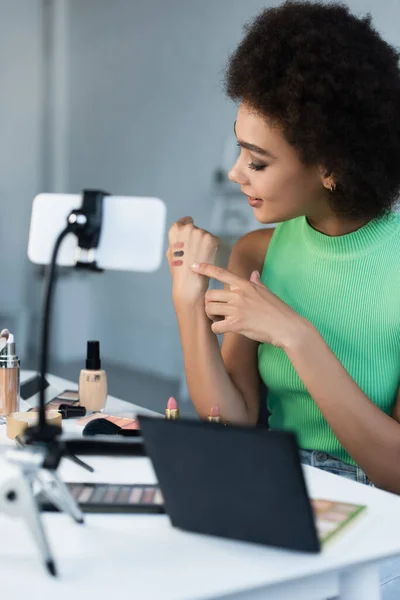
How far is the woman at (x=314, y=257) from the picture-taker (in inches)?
47.1

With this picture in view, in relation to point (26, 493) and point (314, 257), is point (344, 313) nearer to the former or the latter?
point (314, 257)

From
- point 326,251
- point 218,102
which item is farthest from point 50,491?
point 218,102

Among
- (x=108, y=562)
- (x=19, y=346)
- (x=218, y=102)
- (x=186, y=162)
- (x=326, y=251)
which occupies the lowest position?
(x=19, y=346)

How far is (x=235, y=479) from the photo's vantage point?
28.1 inches

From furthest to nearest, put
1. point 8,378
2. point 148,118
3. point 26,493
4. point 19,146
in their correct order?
point 19,146, point 148,118, point 8,378, point 26,493

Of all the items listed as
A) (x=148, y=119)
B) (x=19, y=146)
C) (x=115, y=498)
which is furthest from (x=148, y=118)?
(x=115, y=498)

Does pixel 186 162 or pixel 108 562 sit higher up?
pixel 186 162

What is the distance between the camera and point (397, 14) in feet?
8.41

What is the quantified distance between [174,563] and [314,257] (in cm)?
80

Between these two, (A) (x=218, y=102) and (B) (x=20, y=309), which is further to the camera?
(B) (x=20, y=309)

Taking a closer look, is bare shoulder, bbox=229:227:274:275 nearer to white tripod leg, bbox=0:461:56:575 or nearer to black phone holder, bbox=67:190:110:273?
black phone holder, bbox=67:190:110:273

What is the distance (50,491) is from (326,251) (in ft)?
2.59

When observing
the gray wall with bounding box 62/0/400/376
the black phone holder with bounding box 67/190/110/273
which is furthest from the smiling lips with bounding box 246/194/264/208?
the gray wall with bounding box 62/0/400/376

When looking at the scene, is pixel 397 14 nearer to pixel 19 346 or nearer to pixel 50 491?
pixel 50 491
